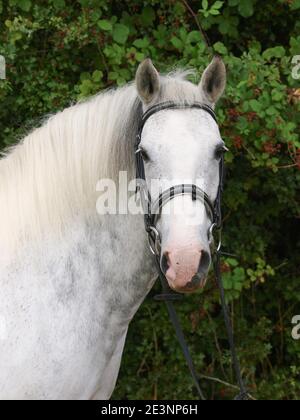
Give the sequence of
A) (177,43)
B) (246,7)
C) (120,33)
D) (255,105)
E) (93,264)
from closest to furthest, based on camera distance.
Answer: (93,264) → (255,105) → (177,43) → (120,33) → (246,7)

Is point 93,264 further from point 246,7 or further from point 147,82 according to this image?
point 246,7

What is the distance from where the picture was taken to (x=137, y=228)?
8.66 ft

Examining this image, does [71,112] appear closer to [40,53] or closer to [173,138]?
[173,138]

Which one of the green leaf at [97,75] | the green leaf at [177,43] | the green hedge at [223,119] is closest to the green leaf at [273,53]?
the green hedge at [223,119]

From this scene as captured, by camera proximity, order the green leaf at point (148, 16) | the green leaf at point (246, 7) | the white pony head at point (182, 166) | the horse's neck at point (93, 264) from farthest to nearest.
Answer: the green leaf at point (148, 16) < the green leaf at point (246, 7) < the horse's neck at point (93, 264) < the white pony head at point (182, 166)

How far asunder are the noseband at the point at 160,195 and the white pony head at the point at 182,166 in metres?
0.02

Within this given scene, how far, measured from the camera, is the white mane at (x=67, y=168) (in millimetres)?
2621

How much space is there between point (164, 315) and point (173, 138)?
7.71 ft

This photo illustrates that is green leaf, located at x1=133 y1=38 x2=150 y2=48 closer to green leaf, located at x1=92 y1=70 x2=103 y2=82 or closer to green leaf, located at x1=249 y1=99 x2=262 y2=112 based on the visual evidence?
green leaf, located at x1=92 y1=70 x2=103 y2=82

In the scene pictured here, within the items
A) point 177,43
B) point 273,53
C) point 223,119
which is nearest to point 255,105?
point 223,119

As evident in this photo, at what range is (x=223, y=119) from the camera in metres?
3.64

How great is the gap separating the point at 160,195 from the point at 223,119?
4.49 feet

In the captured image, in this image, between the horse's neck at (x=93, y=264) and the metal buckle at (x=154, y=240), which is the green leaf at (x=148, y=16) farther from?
the metal buckle at (x=154, y=240)

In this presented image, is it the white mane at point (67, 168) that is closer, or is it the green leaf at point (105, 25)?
the white mane at point (67, 168)
